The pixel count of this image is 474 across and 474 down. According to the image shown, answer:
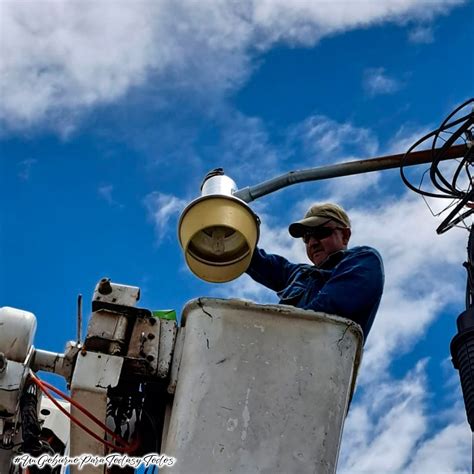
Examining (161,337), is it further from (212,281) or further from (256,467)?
(256,467)

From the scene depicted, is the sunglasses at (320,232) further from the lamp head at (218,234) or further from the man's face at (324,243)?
the lamp head at (218,234)

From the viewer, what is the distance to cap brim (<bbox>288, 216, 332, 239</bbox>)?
19.8 ft

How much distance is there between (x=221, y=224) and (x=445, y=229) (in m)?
2.34

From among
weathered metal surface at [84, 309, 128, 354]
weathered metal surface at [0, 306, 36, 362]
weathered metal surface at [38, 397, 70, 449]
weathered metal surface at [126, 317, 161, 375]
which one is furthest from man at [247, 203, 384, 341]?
weathered metal surface at [38, 397, 70, 449]

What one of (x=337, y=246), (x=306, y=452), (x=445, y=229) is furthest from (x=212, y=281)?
(x=445, y=229)

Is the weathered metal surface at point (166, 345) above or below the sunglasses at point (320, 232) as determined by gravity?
below

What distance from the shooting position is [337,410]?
4.21m

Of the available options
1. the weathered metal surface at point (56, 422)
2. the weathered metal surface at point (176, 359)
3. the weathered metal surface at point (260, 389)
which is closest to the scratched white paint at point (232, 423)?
the weathered metal surface at point (260, 389)

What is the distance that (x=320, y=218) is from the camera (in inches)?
238

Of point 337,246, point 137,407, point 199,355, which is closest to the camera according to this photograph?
point 199,355

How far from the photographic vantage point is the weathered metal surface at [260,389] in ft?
13.2

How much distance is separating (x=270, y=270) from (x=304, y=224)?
1.54ft

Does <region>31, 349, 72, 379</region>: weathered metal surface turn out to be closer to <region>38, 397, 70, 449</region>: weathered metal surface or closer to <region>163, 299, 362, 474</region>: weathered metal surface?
<region>163, 299, 362, 474</region>: weathered metal surface

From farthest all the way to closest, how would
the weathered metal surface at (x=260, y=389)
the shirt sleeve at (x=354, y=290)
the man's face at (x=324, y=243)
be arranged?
1. the man's face at (x=324, y=243)
2. the shirt sleeve at (x=354, y=290)
3. the weathered metal surface at (x=260, y=389)
